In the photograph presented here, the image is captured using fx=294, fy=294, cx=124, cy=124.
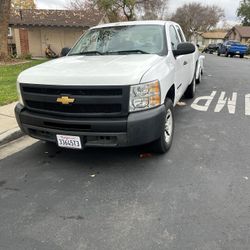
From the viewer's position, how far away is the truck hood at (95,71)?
3467mm

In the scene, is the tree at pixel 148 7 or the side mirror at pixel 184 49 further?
the tree at pixel 148 7

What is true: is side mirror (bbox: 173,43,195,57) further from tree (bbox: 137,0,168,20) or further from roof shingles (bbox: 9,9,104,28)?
tree (bbox: 137,0,168,20)

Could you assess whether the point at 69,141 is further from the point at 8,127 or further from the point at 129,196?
the point at 8,127

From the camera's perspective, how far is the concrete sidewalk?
4994mm

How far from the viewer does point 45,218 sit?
2.98 metres

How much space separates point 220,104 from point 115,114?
15.5 feet

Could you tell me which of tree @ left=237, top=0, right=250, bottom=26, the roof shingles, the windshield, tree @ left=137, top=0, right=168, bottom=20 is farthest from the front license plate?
tree @ left=237, top=0, right=250, bottom=26

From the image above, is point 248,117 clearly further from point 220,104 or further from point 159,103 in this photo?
point 159,103

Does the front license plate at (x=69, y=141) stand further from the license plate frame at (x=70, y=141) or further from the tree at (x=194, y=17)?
the tree at (x=194, y=17)

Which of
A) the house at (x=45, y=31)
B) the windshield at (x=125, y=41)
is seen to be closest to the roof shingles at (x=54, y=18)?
the house at (x=45, y=31)

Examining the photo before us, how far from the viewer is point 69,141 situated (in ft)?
12.4

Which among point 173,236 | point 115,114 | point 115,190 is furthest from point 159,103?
point 173,236

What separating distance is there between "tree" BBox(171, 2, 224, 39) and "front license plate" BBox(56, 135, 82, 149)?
79763mm

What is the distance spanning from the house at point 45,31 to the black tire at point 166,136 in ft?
65.9
